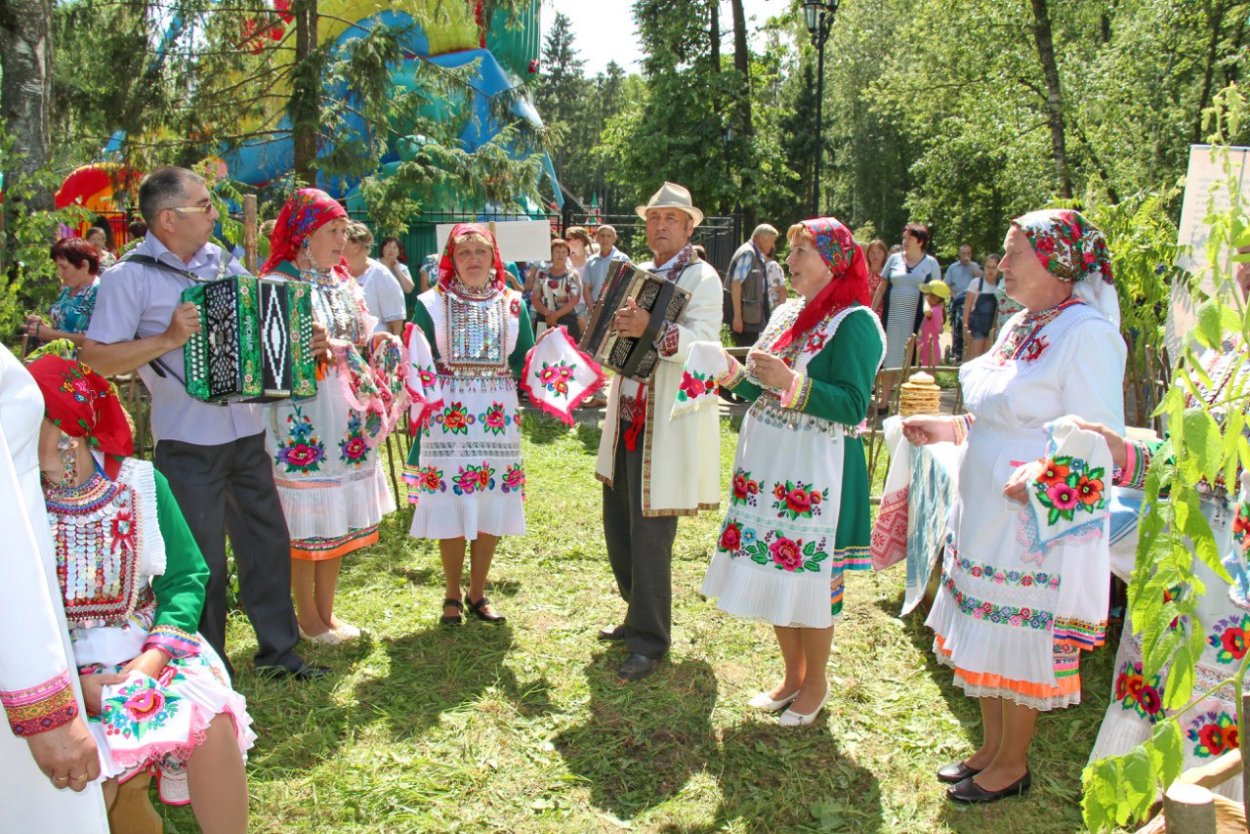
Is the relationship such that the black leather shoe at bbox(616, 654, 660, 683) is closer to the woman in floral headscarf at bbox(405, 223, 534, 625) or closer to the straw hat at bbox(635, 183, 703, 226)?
the woman in floral headscarf at bbox(405, 223, 534, 625)

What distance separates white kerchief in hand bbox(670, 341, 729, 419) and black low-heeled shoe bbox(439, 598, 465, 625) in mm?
1850

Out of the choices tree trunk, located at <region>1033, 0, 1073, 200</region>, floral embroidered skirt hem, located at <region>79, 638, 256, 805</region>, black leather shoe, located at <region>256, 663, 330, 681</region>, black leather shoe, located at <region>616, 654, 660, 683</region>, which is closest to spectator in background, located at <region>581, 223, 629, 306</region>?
black leather shoe, located at <region>616, 654, 660, 683</region>

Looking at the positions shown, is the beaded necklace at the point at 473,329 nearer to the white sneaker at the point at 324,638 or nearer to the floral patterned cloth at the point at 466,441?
the floral patterned cloth at the point at 466,441

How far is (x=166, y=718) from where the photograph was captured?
2566 millimetres

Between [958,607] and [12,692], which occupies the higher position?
[12,692]

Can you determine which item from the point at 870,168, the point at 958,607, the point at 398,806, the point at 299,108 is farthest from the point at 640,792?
the point at 870,168

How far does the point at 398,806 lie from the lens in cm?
349

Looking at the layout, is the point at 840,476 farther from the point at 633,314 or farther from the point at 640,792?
the point at 640,792

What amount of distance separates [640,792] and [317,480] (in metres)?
2.09

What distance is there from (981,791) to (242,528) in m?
→ 3.12

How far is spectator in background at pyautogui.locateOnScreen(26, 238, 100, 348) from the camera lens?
4.05 m

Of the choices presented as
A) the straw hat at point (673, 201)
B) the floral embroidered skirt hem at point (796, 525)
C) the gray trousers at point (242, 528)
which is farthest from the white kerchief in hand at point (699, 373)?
the gray trousers at point (242, 528)

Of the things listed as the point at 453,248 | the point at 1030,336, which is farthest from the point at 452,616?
the point at 1030,336

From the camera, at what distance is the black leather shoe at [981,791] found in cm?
351
